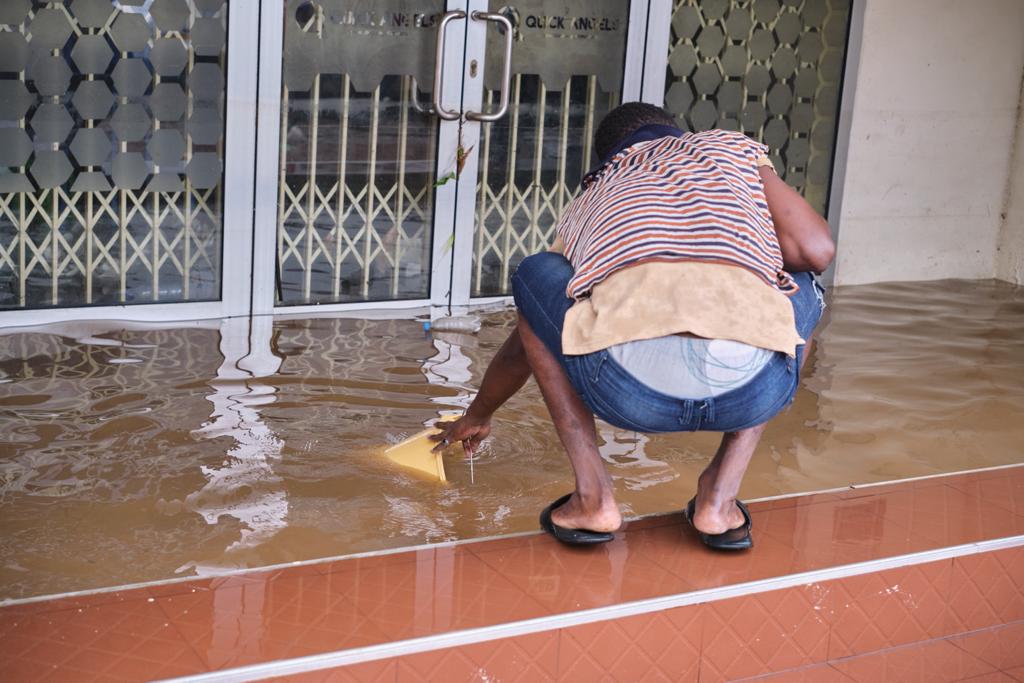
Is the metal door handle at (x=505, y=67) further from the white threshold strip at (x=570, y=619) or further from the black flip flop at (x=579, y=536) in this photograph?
the white threshold strip at (x=570, y=619)

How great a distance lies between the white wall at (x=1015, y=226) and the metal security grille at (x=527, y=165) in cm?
238

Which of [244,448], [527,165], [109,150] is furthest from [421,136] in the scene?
[244,448]

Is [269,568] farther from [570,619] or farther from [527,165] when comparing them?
[527,165]

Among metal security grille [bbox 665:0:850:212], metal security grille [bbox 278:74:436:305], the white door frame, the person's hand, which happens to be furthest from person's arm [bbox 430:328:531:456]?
metal security grille [bbox 665:0:850:212]

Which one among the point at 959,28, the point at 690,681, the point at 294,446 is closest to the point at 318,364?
the point at 294,446

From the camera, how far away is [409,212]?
17.0 ft

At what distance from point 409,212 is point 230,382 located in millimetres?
1508

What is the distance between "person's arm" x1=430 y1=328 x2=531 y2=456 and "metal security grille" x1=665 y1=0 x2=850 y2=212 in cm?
307

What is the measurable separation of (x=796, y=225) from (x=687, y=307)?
35 cm

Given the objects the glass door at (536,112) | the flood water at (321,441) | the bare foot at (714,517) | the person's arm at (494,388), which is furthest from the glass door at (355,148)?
the bare foot at (714,517)

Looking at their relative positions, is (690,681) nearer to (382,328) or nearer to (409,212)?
(382,328)

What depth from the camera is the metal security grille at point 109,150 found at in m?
4.32

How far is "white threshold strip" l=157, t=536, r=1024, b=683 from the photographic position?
2049 mm

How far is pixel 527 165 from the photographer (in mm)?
5438
